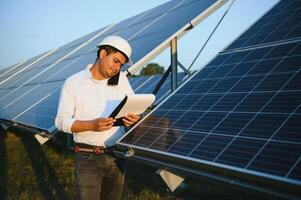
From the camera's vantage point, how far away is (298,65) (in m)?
4.30

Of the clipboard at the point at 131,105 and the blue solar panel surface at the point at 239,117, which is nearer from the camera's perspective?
the blue solar panel surface at the point at 239,117

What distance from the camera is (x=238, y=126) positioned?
358cm

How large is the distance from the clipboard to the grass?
8.42 ft

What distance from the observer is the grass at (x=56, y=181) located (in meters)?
7.40

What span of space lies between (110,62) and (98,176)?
1.30 m

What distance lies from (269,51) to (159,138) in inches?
89.8

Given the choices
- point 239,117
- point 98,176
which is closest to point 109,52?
point 98,176

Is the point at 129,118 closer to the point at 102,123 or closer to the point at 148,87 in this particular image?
the point at 102,123

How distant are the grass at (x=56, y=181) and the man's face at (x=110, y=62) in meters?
2.95

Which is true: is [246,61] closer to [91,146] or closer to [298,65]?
[298,65]

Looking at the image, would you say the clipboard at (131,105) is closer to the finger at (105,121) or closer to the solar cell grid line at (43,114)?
the finger at (105,121)

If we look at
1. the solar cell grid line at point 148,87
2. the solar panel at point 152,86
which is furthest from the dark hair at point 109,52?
the solar cell grid line at point 148,87

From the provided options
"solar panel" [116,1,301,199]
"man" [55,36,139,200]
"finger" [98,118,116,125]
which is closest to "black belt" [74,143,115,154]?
"man" [55,36,139,200]

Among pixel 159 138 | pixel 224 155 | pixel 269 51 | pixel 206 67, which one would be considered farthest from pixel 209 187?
pixel 224 155
